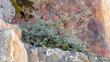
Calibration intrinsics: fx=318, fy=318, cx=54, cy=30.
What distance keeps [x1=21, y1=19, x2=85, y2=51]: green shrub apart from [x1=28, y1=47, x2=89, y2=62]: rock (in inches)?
16.4

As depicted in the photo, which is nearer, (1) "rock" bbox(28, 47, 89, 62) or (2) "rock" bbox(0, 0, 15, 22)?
(1) "rock" bbox(28, 47, 89, 62)

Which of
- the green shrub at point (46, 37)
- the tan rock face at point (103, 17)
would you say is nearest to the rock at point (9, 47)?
the green shrub at point (46, 37)

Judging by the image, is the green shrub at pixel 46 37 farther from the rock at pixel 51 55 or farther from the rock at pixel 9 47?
the rock at pixel 9 47

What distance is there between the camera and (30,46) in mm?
5648

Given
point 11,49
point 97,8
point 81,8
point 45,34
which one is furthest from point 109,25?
point 11,49

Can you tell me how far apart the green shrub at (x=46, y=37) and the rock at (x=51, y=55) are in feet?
1.36

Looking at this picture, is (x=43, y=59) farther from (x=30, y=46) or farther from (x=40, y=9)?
(x=40, y=9)

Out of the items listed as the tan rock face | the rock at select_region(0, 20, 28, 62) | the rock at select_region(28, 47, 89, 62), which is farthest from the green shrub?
the tan rock face

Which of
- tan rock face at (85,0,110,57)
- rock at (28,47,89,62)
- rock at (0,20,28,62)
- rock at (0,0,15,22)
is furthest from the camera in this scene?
tan rock face at (85,0,110,57)

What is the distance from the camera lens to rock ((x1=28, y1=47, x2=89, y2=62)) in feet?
18.1

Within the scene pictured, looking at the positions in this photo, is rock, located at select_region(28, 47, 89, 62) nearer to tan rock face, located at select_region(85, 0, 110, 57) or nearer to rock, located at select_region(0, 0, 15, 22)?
rock, located at select_region(0, 0, 15, 22)

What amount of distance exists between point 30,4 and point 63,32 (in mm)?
1924

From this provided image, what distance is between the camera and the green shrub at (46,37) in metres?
6.24

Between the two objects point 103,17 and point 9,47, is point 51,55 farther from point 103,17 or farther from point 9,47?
point 103,17
